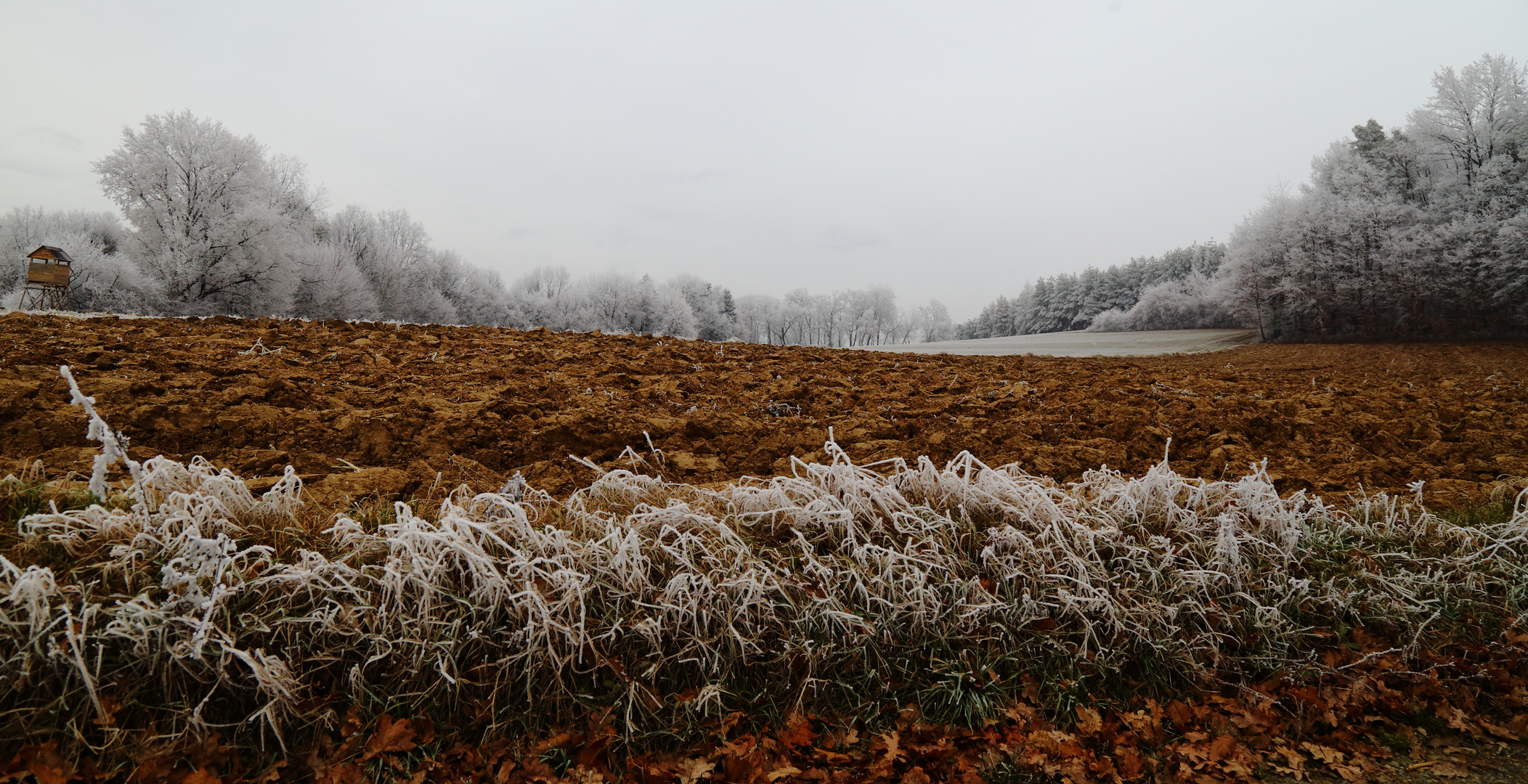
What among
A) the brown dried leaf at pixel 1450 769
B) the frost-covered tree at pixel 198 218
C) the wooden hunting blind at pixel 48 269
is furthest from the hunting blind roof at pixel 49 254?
the brown dried leaf at pixel 1450 769

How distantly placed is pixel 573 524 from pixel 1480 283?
19675mm

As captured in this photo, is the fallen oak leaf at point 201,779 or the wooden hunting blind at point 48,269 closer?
the fallen oak leaf at point 201,779

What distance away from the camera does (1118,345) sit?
18625mm

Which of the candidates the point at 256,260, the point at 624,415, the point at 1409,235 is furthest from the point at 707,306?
the point at 624,415

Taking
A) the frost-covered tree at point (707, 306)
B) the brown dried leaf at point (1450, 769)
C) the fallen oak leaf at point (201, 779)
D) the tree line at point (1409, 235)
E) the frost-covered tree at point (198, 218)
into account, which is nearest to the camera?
the fallen oak leaf at point (201, 779)

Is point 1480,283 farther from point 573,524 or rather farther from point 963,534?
point 573,524

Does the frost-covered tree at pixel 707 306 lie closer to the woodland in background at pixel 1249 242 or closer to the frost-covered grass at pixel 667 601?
the woodland in background at pixel 1249 242

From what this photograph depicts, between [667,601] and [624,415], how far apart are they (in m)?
2.21

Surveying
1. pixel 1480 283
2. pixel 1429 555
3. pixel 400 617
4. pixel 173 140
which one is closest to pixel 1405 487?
pixel 1429 555

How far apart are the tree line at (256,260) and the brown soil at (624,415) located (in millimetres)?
4656

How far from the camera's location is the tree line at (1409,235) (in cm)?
1267

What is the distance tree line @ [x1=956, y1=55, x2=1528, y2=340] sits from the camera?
12.7m

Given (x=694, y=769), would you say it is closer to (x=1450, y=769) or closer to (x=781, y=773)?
(x=781, y=773)

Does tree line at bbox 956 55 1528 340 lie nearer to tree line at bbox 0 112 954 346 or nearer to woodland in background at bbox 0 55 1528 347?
woodland in background at bbox 0 55 1528 347
